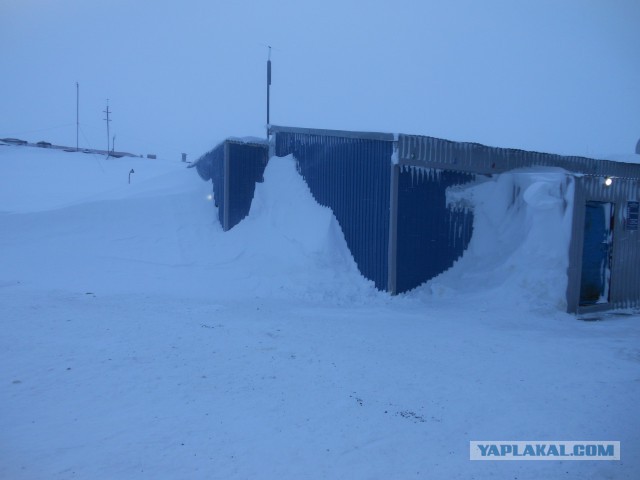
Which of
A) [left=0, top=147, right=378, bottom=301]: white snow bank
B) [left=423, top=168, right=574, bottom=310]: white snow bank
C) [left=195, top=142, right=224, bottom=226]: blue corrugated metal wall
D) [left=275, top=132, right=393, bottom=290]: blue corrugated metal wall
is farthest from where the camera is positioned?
[left=195, top=142, right=224, bottom=226]: blue corrugated metal wall

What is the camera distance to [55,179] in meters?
36.2

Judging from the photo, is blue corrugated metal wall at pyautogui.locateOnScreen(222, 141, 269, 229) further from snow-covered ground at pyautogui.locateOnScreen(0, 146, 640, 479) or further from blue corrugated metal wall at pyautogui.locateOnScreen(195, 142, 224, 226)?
snow-covered ground at pyautogui.locateOnScreen(0, 146, 640, 479)

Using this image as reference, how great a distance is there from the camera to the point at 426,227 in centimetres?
1185

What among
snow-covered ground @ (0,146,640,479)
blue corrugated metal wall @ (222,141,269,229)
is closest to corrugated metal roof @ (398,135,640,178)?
snow-covered ground @ (0,146,640,479)

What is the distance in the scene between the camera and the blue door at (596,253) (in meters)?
11.2

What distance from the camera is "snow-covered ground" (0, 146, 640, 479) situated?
446cm

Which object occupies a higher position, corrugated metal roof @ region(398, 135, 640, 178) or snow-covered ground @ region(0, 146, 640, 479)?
corrugated metal roof @ region(398, 135, 640, 178)

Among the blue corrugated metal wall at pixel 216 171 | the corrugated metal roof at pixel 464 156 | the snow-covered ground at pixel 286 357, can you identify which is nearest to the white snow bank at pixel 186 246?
the snow-covered ground at pixel 286 357

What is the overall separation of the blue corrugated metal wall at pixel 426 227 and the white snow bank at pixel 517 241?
26 cm

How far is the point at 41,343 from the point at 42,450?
3.32m

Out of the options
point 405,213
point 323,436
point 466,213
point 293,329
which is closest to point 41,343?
point 293,329

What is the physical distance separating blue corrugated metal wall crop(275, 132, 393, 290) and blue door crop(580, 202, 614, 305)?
14.8 feet

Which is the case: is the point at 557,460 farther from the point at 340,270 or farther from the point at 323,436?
the point at 340,270

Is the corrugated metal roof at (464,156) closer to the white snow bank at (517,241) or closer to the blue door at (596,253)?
the white snow bank at (517,241)
